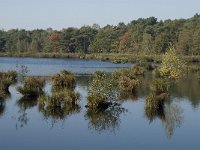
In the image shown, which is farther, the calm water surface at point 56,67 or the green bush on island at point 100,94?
the calm water surface at point 56,67

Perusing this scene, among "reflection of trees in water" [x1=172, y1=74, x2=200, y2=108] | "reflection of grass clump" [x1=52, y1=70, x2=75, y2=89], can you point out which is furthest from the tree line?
"reflection of grass clump" [x1=52, y1=70, x2=75, y2=89]

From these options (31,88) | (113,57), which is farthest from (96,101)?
(113,57)

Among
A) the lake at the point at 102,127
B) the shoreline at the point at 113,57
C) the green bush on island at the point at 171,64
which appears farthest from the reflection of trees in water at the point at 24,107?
the shoreline at the point at 113,57

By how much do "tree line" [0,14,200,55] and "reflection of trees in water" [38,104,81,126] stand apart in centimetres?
6957

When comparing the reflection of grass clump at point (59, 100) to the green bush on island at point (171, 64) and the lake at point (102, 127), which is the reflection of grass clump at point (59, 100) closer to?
the lake at point (102, 127)

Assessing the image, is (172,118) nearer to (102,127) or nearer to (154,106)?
(154,106)

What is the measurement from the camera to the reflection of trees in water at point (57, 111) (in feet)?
77.6

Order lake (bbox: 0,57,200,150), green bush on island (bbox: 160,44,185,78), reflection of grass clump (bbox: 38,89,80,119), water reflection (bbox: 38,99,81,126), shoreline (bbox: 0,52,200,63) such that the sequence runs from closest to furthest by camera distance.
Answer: lake (bbox: 0,57,200,150)
water reflection (bbox: 38,99,81,126)
reflection of grass clump (bbox: 38,89,80,119)
green bush on island (bbox: 160,44,185,78)
shoreline (bbox: 0,52,200,63)

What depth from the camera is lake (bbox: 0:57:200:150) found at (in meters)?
18.5

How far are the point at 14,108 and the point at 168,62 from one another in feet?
68.4

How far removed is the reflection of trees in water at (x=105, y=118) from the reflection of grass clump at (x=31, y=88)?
6.78 meters

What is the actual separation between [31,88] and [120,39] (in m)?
89.8

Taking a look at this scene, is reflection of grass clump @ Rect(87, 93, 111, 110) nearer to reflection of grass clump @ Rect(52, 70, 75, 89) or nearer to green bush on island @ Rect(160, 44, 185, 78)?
reflection of grass clump @ Rect(52, 70, 75, 89)

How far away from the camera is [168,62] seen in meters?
43.2
